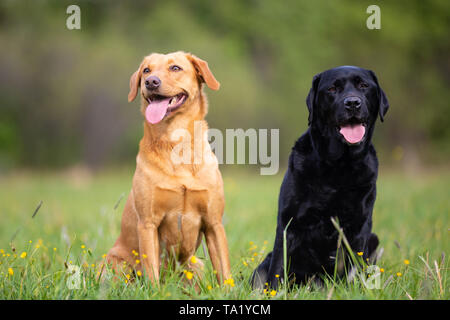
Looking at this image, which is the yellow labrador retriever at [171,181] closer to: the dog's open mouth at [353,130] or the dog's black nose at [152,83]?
the dog's black nose at [152,83]

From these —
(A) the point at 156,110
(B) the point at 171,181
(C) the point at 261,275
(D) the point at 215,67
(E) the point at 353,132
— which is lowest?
(C) the point at 261,275

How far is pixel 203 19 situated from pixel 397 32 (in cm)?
707

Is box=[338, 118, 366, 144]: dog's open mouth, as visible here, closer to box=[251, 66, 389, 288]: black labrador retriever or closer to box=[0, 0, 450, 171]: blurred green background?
box=[251, 66, 389, 288]: black labrador retriever

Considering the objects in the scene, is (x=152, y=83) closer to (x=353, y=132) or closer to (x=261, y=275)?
(x=353, y=132)

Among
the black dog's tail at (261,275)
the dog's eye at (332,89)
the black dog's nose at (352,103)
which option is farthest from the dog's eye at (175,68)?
the black dog's tail at (261,275)

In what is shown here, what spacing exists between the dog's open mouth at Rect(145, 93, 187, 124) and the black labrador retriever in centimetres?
92

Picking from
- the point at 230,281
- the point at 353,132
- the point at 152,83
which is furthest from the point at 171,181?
the point at 353,132

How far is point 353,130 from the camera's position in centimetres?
308

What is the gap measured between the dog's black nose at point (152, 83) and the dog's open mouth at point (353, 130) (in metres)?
1.26

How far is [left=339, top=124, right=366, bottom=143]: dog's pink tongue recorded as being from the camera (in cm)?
305

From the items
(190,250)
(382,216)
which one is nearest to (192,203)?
(190,250)

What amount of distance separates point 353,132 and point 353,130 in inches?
0.7

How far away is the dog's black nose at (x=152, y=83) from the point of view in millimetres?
3180

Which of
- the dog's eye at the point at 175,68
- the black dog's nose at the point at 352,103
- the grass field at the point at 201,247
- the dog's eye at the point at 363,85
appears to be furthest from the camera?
the dog's eye at the point at 175,68
